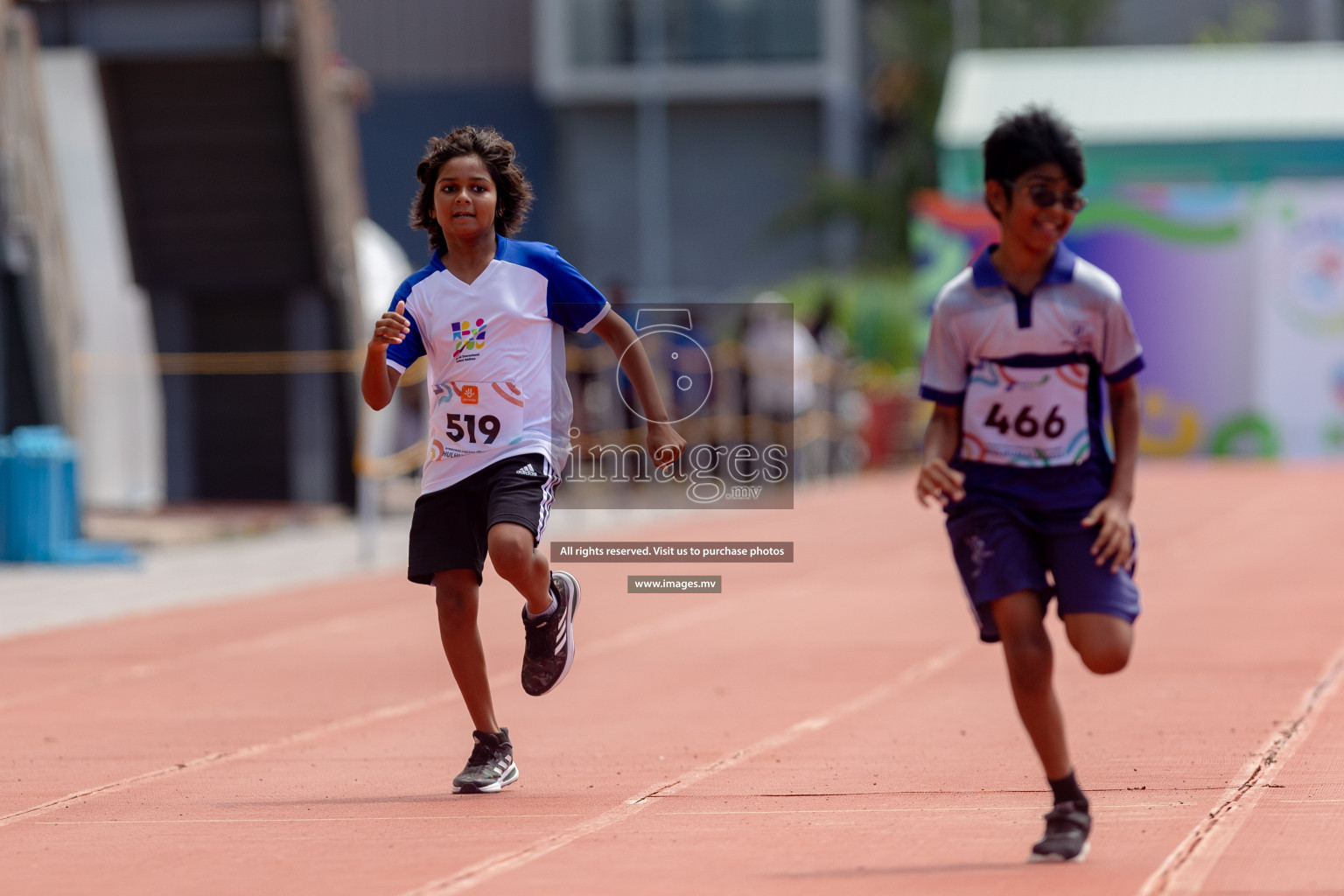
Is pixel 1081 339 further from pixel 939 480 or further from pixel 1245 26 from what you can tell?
pixel 1245 26

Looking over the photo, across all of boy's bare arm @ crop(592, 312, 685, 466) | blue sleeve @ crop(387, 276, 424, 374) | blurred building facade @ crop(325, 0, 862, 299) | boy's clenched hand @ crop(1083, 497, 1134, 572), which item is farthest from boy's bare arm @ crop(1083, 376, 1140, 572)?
blurred building facade @ crop(325, 0, 862, 299)

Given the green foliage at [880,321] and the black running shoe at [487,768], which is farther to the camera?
the green foliage at [880,321]

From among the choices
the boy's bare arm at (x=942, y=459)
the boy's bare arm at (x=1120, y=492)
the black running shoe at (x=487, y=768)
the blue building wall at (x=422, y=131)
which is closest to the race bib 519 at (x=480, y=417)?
the black running shoe at (x=487, y=768)

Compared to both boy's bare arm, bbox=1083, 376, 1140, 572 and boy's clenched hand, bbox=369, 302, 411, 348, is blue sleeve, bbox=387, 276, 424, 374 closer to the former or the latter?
boy's clenched hand, bbox=369, 302, 411, 348

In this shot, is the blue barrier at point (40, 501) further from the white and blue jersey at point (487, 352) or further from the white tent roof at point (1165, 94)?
the white tent roof at point (1165, 94)

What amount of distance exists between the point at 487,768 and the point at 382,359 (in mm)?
1281

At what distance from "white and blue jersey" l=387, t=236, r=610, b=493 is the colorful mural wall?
21.0 metres

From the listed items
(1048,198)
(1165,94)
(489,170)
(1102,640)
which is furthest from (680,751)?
(1165,94)

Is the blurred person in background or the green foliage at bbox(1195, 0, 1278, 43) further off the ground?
the green foliage at bbox(1195, 0, 1278, 43)

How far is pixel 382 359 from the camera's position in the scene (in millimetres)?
6461

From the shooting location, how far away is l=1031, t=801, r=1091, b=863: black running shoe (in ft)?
17.7

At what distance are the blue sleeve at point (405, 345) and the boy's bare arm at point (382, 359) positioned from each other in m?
0.03

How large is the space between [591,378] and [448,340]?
17.1 metres

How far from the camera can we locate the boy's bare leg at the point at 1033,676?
5457mm
